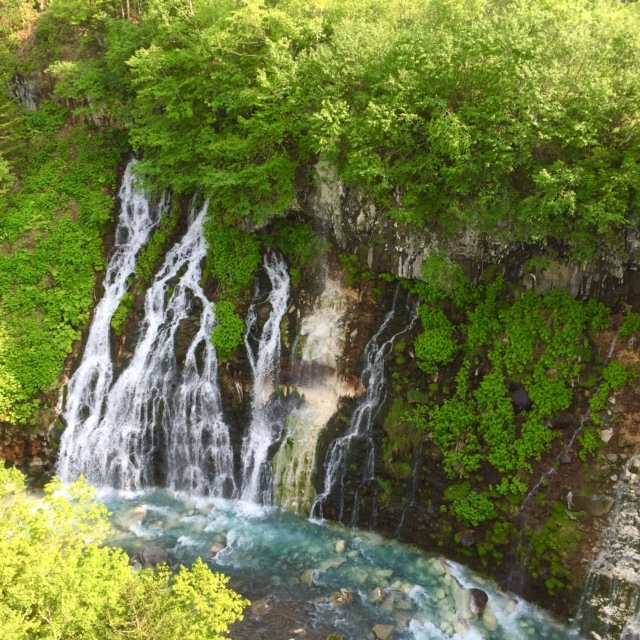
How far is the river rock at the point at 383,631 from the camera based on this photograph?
35.4ft

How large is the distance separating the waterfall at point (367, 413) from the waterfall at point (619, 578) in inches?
231

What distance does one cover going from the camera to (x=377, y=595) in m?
11.8

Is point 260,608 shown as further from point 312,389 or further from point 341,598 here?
point 312,389

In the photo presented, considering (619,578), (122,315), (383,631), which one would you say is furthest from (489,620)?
(122,315)

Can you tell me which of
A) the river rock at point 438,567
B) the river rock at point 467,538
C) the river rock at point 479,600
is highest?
the river rock at point 467,538

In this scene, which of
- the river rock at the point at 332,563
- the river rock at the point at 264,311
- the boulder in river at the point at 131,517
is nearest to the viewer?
the river rock at the point at 332,563

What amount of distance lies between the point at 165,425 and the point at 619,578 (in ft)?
41.0

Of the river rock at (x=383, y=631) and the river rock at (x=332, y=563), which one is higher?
the river rock at (x=332, y=563)

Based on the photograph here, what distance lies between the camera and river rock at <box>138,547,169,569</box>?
12352 mm

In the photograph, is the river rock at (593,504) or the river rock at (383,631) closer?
the river rock at (383,631)

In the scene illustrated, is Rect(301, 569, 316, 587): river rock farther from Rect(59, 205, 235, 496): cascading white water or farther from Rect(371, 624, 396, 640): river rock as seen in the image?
Rect(59, 205, 235, 496): cascading white water

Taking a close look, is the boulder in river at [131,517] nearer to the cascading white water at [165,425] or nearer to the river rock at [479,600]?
the cascading white water at [165,425]

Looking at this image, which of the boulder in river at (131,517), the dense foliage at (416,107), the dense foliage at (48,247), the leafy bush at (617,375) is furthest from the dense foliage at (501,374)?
the dense foliage at (48,247)

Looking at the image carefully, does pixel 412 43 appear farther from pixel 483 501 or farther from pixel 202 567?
pixel 202 567
